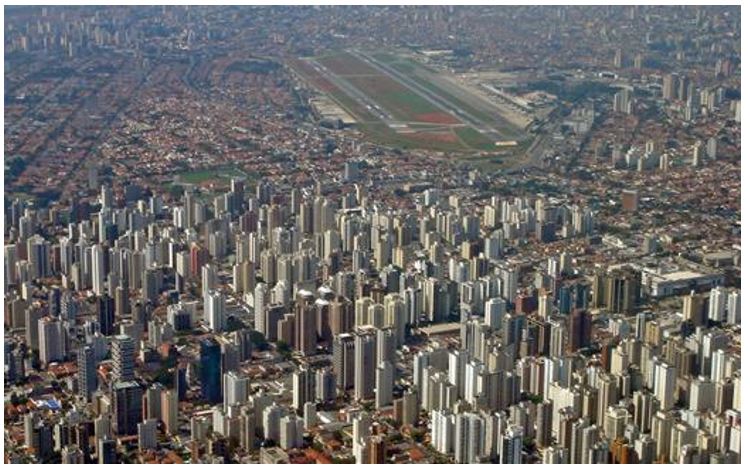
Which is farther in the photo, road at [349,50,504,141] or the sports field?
road at [349,50,504,141]

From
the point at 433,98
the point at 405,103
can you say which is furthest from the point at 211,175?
the point at 433,98

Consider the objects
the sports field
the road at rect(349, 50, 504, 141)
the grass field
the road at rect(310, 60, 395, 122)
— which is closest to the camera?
the grass field

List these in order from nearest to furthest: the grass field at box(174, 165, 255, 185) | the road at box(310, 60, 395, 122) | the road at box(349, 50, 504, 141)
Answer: the grass field at box(174, 165, 255, 185) → the road at box(349, 50, 504, 141) → the road at box(310, 60, 395, 122)

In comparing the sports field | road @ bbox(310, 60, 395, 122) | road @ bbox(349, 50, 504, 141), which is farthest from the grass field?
road @ bbox(349, 50, 504, 141)

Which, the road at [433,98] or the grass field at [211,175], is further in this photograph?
the road at [433,98]

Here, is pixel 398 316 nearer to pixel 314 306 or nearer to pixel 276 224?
pixel 314 306

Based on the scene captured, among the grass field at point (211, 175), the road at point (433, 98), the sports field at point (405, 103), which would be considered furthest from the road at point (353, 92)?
the grass field at point (211, 175)

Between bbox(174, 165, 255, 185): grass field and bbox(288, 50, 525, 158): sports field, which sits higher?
bbox(288, 50, 525, 158): sports field

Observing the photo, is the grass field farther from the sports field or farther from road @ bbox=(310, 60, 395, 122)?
road @ bbox=(310, 60, 395, 122)

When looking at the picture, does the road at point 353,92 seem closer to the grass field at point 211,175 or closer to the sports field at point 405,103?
the sports field at point 405,103

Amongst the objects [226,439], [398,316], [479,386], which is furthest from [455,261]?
[226,439]
